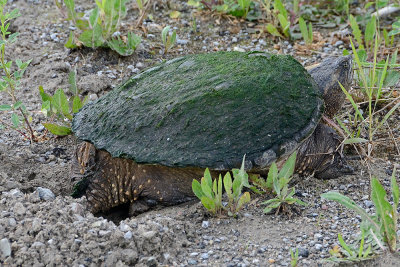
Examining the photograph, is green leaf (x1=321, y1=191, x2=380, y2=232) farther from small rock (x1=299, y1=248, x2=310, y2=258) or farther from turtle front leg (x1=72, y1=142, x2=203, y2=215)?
turtle front leg (x1=72, y1=142, x2=203, y2=215)

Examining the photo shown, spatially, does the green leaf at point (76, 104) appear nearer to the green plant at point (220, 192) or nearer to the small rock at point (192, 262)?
the green plant at point (220, 192)

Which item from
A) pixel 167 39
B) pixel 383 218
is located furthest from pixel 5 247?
pixel 167 39

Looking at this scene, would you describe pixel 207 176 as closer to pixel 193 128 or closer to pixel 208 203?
pixel 208 203

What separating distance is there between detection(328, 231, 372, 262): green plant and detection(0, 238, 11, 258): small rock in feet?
4.55

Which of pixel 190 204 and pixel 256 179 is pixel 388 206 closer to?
pixel 256 179

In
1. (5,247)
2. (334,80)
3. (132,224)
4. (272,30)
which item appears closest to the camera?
(5,247)

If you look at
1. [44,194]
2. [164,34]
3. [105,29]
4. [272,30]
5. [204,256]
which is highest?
[105,29]

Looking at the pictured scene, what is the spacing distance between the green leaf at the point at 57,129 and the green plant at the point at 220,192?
4.25 ft

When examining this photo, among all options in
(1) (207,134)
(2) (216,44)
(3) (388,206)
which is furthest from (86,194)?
(2) (216,44)

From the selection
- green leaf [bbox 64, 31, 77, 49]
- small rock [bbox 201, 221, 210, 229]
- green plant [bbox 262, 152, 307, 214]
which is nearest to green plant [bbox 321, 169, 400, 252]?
green plant [bbox 262, 152, 307, 214]

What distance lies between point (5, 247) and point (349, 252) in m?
1.48

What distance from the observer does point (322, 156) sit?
3.43 metres

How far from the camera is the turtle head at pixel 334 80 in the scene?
3.62 metres

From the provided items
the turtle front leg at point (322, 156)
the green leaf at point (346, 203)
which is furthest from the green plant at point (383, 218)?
the turtle front leg at point (322, 156)
